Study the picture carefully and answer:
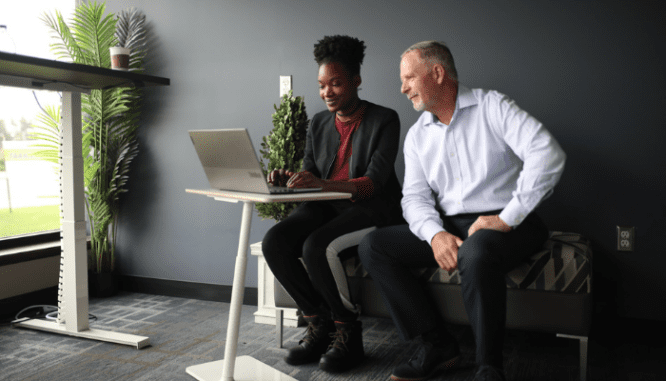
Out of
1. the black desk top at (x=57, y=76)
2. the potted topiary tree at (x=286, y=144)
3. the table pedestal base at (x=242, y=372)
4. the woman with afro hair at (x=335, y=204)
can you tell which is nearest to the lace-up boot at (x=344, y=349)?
the woman with afro hair at (x=335, y=204)

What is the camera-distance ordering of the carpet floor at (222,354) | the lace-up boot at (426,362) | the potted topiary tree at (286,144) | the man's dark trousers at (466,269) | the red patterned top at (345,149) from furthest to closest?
the potted topiary tree at (286,144)
the red patterned top at (345,149)
the carpet floor at (222,354)
the lace-up boot at (426,362)
the man's dark trousers at (466,269)

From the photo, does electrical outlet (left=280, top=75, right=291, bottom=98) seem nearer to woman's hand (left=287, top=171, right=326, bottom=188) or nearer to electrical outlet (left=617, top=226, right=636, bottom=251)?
woman's hand (left=287, top=171, right=326, bottom=188)

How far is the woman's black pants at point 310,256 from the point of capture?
2152mm

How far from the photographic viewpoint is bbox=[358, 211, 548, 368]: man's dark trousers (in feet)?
5.68

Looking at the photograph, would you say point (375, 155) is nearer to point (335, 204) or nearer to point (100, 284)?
point (335, 204)

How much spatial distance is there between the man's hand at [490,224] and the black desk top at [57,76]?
5.52ft

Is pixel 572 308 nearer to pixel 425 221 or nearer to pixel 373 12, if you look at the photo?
pixel 425 221

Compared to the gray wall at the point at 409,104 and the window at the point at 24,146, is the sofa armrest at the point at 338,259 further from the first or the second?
the window at the point at 24,146

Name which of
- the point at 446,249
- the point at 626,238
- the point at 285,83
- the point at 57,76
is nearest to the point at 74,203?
the point at 57,76

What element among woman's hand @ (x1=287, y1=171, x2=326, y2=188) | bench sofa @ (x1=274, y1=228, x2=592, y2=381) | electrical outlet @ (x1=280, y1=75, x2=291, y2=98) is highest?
electrical outlet @ (x1=280, y1=75, x2=291, y2=98)

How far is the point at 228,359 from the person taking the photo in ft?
6.13

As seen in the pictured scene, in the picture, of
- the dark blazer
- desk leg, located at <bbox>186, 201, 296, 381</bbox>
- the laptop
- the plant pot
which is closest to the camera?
the laptop

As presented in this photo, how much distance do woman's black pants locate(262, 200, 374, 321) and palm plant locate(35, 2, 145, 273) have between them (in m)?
1.70

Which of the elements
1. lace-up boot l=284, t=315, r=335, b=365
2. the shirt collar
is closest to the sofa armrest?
lace-up boot l=284, t=315, r=335, b=365
